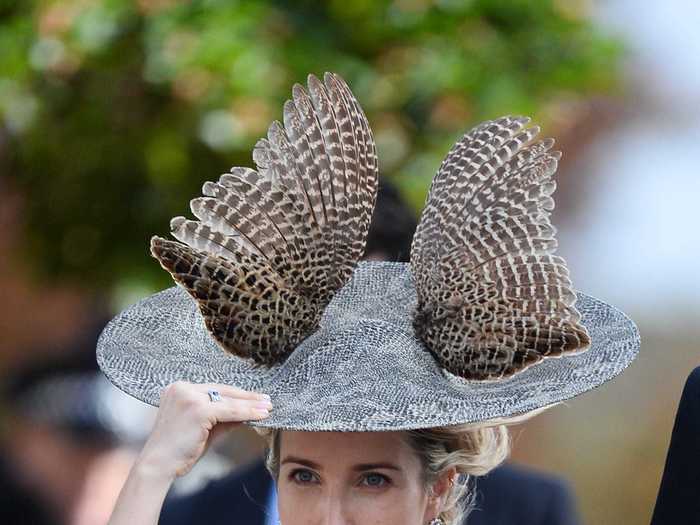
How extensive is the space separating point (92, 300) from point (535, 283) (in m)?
3.25

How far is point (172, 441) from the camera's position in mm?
2525

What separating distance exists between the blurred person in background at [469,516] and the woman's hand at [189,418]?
1.31 metres

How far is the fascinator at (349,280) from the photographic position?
245 centimetres

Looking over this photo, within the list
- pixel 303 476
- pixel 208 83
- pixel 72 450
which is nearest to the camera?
pixel 303 476

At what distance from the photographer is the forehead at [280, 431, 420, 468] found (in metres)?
2.69

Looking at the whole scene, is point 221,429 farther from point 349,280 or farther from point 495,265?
point 495,265

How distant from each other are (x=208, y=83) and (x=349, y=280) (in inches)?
81.3

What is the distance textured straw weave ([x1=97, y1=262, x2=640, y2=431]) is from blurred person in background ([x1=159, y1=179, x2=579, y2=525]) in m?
1.10

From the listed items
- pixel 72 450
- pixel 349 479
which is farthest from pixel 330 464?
pixel 72 450

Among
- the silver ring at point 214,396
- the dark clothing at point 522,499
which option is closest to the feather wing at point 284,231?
the silver ring at point 214,396

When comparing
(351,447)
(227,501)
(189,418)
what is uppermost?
(189,418)

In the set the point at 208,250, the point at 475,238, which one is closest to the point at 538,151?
the point at 475,238

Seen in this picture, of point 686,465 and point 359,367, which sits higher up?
point 359,367

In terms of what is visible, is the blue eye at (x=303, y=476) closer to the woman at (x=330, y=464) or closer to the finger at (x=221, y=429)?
the woman at (x=330, y=464)
